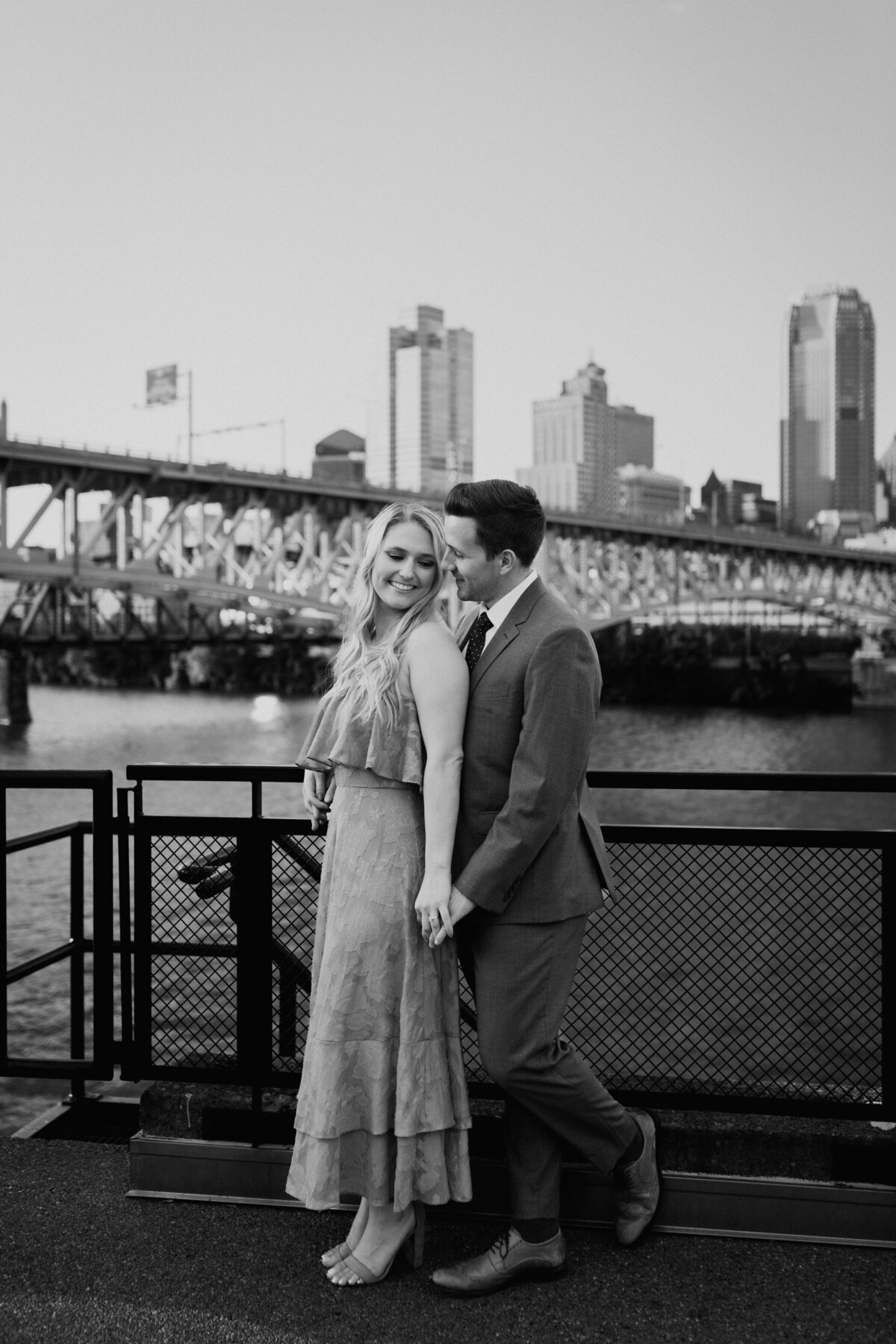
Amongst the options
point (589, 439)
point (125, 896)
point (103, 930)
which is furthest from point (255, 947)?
point (589, 439)

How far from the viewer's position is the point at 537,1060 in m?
3.05

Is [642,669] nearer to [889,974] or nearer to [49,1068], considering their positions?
[49,1068]

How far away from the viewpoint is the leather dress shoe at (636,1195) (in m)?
3.28

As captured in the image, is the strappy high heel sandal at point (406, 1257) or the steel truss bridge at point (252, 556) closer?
the strappy high heel sandal at point (406, 1257)

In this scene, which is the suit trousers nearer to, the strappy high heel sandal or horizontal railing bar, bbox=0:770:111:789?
the strappy high heel sandal

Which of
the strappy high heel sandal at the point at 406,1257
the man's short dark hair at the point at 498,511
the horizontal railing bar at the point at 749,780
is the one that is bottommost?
the strappy high heel sandal at the point at 406,1257

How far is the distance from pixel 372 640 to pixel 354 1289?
5.02 ft

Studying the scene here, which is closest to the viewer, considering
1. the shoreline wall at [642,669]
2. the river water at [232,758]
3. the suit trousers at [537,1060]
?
the suit trousers at [537,1060]

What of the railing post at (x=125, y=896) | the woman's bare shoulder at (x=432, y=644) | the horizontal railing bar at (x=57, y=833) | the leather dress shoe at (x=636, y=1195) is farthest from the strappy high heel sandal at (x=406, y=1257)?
the horizontal railing bar at (x=57, y=833)

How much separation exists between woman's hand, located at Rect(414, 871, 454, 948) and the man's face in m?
0.65

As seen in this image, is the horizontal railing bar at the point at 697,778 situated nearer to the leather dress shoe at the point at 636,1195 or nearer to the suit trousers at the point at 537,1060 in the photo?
the suit trousers at the point at 537,1060

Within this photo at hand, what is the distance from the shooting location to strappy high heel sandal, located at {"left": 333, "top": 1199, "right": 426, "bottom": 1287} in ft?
10.3

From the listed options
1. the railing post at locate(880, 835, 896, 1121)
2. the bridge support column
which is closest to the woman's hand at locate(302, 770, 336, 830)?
the railing post at locate(880, 835, 896, 1121)

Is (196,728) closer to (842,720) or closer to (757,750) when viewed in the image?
(757,750)
